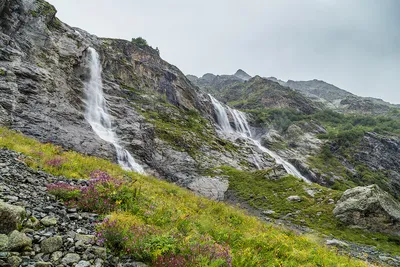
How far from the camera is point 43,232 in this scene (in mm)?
5508

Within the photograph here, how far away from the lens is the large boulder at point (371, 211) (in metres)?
24.6

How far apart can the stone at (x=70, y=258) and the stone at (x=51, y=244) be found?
0.33m

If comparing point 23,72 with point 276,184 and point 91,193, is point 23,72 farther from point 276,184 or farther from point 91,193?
point 276,184

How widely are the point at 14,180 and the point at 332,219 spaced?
92.7ft

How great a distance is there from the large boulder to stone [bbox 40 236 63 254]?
91.5ft

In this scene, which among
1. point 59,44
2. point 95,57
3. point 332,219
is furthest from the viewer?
point 95,57

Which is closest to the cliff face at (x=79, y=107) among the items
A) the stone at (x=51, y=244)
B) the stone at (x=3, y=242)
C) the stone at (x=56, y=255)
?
the stone at (x=51, y=244)

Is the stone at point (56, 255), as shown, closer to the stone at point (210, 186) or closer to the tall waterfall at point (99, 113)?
the tall waterfall at point (99, 113)

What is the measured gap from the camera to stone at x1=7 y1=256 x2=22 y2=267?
422 cm

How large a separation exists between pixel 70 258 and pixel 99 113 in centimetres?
4151

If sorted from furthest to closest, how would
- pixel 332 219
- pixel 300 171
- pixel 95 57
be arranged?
pixel 300 171 < pixel 95 57 < pixel 332 219

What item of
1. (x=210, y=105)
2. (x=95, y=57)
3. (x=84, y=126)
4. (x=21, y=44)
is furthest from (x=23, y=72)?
(x=210, y=105)

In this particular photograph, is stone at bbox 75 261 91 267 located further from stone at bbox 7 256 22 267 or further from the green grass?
the green grass

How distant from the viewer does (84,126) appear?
3397 cm
